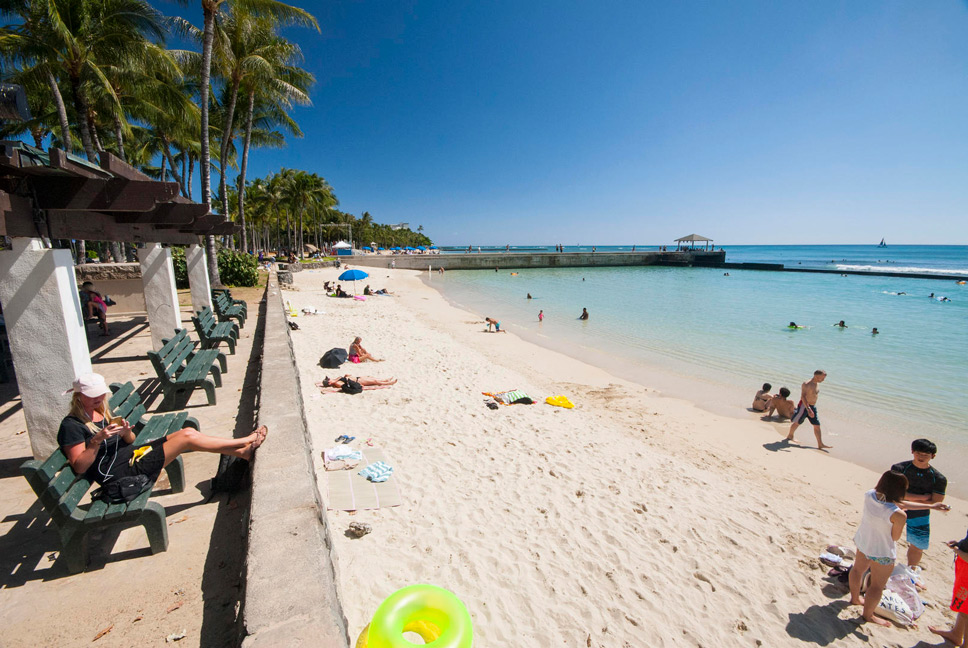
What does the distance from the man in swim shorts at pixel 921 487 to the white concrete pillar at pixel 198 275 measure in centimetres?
1228

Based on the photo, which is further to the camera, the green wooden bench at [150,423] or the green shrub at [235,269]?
the green shrub at [235,269]

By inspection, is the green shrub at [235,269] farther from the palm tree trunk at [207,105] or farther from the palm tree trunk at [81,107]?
the palm tree trunk at [81,107]

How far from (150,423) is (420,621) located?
10.7 feet

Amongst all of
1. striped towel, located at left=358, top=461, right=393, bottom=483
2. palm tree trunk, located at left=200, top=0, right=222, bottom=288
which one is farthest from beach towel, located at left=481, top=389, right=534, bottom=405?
palm tree trunk, located at left=200, top=0, right=222, bottom=288

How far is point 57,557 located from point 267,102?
84.2 feet

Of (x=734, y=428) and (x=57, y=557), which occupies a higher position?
(x=57, y=557)

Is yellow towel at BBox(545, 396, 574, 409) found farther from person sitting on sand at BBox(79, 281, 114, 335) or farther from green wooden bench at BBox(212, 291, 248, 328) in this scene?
person sitting on sand at BBox(79, 281, 114, 335)

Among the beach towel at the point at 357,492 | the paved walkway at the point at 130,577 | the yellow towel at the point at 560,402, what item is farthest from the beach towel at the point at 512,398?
the paved walkway at the point at 130,577

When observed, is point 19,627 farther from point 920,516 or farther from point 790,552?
point 920,516

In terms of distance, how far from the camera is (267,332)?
26.7 feet

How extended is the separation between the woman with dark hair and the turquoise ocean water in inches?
186

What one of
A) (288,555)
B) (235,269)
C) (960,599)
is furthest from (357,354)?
(235,269)

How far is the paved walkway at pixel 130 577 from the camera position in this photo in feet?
7.83

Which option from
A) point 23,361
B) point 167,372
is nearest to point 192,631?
point 23,361
